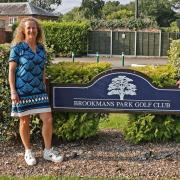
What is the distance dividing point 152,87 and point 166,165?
3.61ft

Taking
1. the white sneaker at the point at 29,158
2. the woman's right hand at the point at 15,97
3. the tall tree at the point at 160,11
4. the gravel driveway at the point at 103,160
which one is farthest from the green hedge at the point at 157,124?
the tall tree at the point at 160,11

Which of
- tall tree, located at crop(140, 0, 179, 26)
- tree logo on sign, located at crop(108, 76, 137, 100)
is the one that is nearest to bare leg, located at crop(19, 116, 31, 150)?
tree logo on sign, located at crop(108, 76, 137, 100)

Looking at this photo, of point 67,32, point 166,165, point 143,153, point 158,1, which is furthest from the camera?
point 158,1

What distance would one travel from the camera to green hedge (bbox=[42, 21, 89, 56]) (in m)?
38.9

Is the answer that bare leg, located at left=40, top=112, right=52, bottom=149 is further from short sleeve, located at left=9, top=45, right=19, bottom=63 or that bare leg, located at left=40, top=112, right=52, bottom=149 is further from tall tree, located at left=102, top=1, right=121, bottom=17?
tall tree, located at left=102, top=1, right=121, bottom=17

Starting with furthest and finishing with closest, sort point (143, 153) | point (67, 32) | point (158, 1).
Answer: point (158, 1), point (67, 32), point (143, 153)

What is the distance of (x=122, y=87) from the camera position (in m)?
6.38

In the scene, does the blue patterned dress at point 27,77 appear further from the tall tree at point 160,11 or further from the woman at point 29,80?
the tall tree at point 160,11

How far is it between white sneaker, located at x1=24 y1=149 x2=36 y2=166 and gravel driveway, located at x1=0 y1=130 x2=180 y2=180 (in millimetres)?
59

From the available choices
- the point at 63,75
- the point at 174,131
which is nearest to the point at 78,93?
the point at 63,75

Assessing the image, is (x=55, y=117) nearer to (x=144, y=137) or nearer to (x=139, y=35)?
(x=144, y=137)

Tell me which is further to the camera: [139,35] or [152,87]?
[139,35]

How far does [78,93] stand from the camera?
21.1 feet

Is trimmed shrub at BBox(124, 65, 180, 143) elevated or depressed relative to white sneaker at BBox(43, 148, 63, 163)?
elevated
